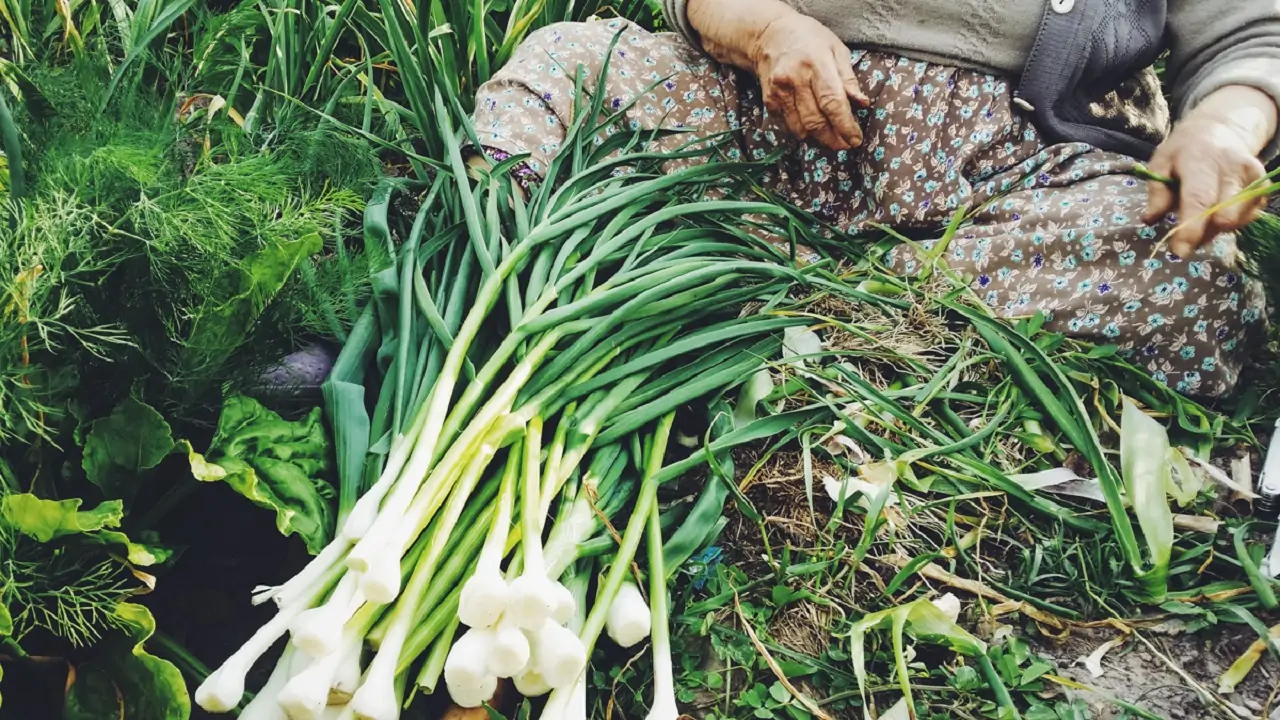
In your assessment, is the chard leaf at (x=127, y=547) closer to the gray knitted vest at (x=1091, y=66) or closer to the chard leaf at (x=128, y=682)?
the chard leaf at (x=128, y=682)

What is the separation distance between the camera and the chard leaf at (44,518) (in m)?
0.70

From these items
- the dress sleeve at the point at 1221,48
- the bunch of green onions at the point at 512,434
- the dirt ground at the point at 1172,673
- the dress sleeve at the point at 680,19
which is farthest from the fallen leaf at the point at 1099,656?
the dress sleeve at the point at 680,19

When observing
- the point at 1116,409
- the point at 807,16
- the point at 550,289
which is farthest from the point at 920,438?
the point at 807,16

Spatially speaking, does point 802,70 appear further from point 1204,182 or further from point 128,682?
point 128,682

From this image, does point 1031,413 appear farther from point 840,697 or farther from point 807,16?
point 807,16

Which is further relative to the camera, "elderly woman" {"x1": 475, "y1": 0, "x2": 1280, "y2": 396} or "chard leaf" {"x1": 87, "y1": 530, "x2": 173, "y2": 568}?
"elderly woman" {"x1": 475, "y1": 0, "x2": 1280, "y2": 396}

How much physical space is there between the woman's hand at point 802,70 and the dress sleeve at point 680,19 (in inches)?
4.9

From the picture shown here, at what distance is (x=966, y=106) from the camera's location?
4.22 ft

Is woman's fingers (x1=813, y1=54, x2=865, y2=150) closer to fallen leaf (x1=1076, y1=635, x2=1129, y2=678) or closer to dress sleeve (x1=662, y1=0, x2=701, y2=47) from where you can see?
dress sleeve (x1=662, y1=0, x2=701, y2=47)

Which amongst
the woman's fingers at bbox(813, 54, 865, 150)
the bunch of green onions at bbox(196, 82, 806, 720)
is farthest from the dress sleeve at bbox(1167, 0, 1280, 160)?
the bunch of green onions at bbox(196, 82, 806, 720)

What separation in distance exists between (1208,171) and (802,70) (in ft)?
1.55

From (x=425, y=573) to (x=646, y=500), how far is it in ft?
0.67

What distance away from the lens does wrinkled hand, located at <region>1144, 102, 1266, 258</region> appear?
3.30 ft

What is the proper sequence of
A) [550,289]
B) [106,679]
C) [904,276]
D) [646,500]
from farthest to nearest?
[904,276], [550,289], [646,500], [106,679]
